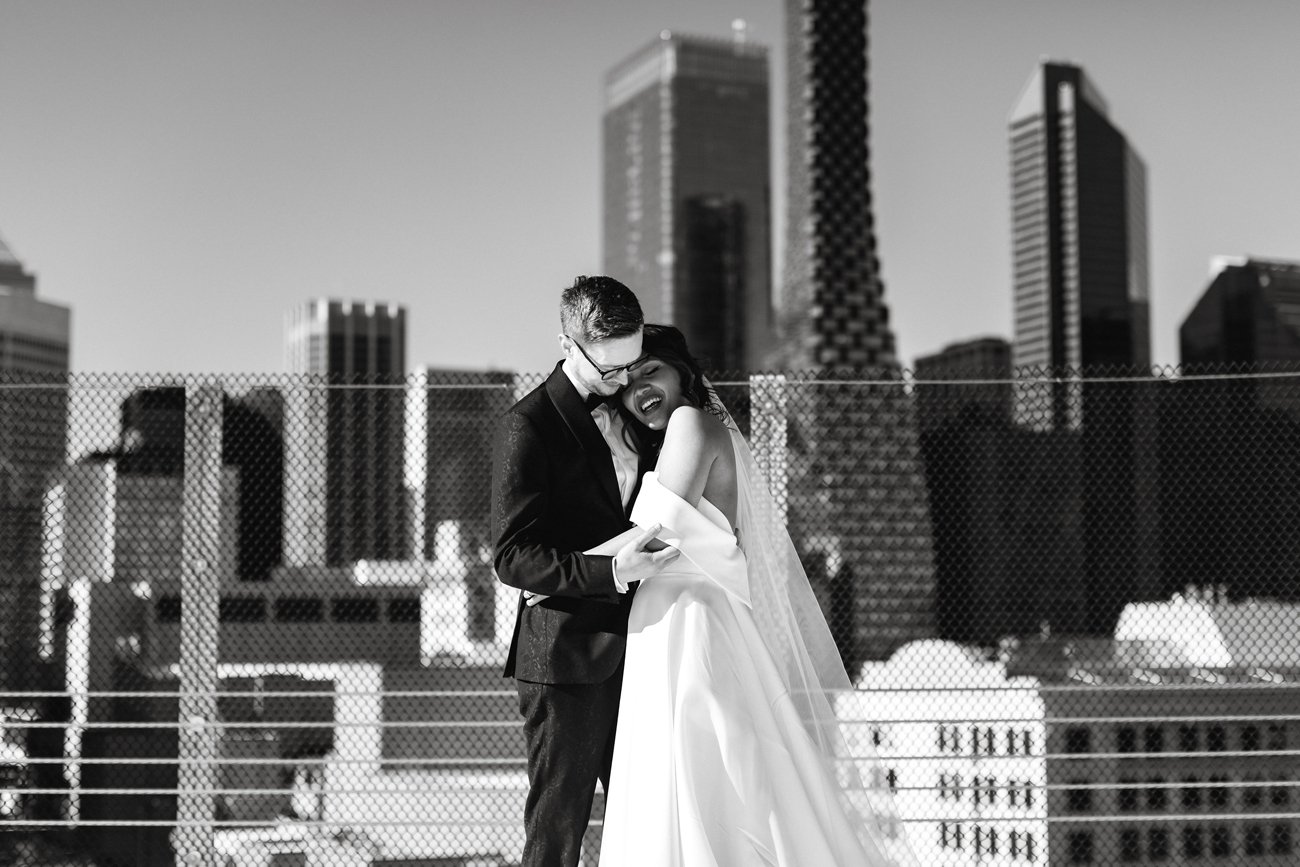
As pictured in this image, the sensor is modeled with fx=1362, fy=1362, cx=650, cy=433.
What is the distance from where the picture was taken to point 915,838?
669 centimetres

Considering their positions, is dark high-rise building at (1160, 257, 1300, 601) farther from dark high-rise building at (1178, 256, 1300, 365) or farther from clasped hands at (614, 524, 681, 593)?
dark high-rise building at (1178, 256, 1300, 365)

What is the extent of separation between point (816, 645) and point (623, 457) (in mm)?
798

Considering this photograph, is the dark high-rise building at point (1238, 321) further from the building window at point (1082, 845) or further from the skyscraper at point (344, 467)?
the skyscraper at point (344, 467)

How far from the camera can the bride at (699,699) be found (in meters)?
2.94

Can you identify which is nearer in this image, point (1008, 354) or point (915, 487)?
point (915, 487)

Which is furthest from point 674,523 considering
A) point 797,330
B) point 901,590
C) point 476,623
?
point 797,330

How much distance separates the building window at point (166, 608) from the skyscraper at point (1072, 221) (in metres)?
154

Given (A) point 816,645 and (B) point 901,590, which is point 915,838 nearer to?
(A) point 816,645

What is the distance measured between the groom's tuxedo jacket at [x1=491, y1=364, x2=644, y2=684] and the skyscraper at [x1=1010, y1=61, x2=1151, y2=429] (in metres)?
162

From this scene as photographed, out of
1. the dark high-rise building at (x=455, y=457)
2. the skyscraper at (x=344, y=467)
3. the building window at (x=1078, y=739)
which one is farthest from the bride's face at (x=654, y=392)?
the building window at (x=1078, y=739)

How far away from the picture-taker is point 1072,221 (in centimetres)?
18362

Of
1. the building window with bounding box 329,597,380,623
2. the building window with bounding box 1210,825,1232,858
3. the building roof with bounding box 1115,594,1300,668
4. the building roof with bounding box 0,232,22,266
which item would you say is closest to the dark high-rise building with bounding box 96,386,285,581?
the building roof with bounding box 1115,594,1300,668

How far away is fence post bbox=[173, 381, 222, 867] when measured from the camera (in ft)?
18.1

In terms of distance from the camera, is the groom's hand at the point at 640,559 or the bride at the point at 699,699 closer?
the groom's hand at the point at 640,559
